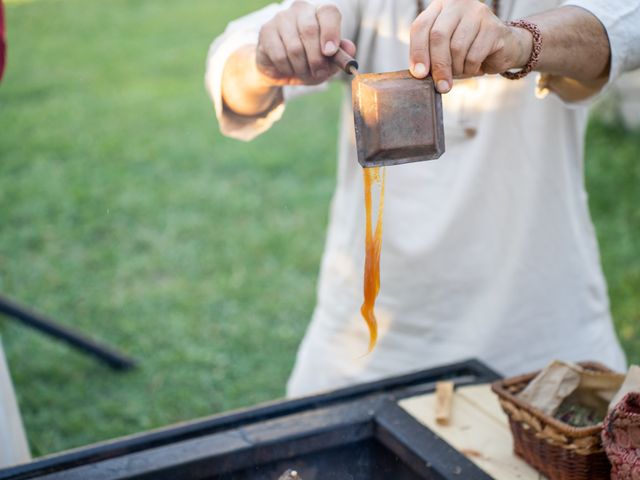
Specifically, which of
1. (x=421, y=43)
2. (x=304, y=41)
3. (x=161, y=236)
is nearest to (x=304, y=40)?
(x=304, y=41)

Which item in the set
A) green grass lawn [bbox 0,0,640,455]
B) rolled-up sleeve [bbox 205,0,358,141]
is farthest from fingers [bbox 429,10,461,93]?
green grass lawn [bbox 0,0,640,455]

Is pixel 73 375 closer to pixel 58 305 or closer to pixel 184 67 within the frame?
pixel 58 305

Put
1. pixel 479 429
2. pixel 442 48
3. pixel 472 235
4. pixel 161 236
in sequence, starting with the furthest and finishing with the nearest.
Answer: pixel 161 236
pixel 472 235
pixel 479 429
pixel 442 48

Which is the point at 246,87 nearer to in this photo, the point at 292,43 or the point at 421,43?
the point at 292,43

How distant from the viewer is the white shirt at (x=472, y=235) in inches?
68.9

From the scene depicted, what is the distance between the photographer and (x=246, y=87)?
1566 millimetres

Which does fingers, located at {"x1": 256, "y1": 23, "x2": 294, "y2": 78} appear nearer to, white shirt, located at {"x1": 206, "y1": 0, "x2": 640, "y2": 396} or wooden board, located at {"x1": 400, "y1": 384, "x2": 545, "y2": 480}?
white shirt, located at {"x1": 206, "y1": 0, "x2": 640, "y2": 396}

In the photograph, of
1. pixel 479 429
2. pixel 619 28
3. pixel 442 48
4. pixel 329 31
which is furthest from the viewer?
pixel 479 429

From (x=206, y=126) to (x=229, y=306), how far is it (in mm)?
2468

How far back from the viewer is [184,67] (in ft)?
24.1

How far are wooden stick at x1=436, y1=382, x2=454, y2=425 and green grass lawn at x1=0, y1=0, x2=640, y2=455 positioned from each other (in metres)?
1.71

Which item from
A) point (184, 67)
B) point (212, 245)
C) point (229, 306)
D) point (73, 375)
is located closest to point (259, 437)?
point (73, 375)

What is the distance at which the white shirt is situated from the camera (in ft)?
5.74

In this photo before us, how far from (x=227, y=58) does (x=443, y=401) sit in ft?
2.58
